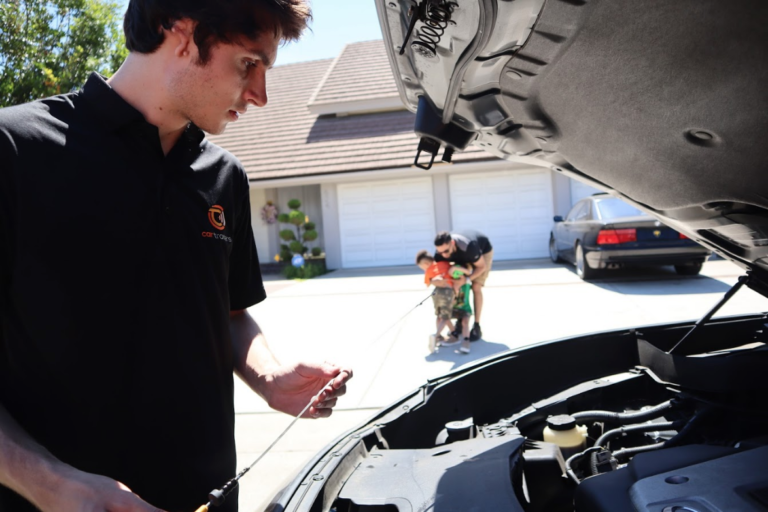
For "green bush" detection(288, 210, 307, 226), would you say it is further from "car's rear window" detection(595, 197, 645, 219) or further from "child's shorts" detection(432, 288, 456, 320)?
"child's shorts" detection(432, 288, 456, 320)

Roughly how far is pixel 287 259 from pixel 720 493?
13.5 metres

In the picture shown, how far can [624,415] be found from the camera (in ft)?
7.34

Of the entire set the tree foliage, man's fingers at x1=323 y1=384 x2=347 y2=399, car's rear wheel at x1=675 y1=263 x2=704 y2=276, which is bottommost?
car's rear wheel at x1=675 y1=263 x2=704 y2=276

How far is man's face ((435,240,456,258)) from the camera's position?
6230 millimetres

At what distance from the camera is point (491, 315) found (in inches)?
307

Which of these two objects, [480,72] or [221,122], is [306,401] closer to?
[221,122]

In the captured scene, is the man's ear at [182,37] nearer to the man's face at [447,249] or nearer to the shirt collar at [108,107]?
the shirt collar at [108,107]

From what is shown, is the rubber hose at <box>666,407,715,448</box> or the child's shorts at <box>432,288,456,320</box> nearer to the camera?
the rubber hose at <box>666,407,715,448</box>

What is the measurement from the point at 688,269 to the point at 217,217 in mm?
9920

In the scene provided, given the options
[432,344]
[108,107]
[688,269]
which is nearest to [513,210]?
[688,269]

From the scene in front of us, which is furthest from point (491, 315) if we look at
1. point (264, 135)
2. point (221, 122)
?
point (264, 135)

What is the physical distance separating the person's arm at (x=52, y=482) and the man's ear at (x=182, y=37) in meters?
0.93

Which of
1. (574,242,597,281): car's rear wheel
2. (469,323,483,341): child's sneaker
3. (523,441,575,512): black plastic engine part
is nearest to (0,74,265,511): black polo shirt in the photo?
(523,441,575,512): black plastic engine part

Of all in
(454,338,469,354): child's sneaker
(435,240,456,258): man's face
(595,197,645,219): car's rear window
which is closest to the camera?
(454,338,469,354): child's sneaker
